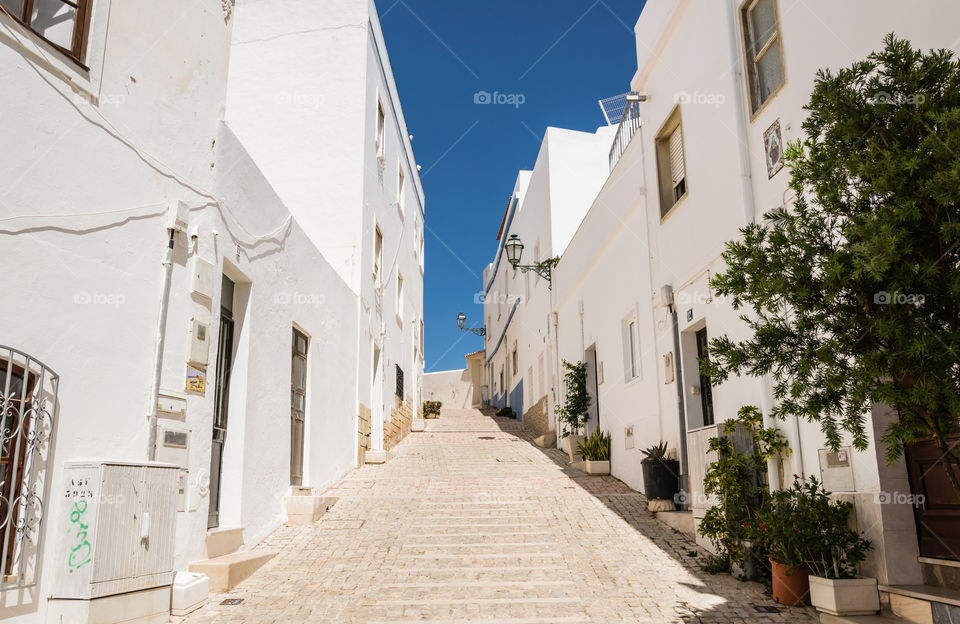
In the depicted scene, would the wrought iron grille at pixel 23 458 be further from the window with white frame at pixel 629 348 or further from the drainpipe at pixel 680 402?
the window with white frame at pixel 629 348

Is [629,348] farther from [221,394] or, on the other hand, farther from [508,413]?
[508,413]

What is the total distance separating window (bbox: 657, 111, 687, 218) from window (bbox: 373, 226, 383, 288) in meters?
6.65

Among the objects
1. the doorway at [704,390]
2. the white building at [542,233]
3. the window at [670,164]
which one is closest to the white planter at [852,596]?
the doorway at [704,390]

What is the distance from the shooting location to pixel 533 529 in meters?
8.62

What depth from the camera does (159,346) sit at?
5949 millimetres

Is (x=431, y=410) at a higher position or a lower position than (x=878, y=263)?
higher

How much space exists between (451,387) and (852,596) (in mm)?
32320

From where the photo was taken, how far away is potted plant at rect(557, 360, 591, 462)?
14.1 m

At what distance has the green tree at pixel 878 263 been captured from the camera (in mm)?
3203

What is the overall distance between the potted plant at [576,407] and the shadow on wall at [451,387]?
2188cm

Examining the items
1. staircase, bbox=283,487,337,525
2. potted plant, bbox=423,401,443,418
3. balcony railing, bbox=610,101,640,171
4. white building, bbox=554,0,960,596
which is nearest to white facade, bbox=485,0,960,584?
white building, bbox=554,0,960,596

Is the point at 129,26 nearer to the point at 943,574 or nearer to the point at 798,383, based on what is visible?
the point at 798,383

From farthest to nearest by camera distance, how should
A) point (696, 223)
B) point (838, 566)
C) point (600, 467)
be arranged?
point (600, 467) < point (696, 223) < point (838, 566)

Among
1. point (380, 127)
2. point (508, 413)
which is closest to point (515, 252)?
point (380, 127)
